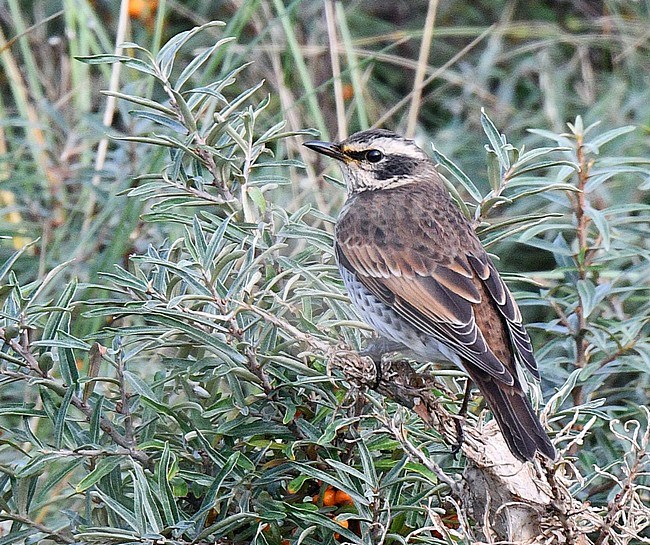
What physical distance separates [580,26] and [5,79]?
395 cm

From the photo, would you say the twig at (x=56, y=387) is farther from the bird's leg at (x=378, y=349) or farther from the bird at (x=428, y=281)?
the bird at (x=428, y=281)

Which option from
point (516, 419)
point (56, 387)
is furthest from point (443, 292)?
point (56, 387)

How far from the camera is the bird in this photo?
10.5 ft

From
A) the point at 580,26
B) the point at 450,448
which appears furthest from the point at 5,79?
the point at 450,448

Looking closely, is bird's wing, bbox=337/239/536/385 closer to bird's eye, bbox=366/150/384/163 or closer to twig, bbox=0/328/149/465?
bird's eye, bbox=366/150/384/163

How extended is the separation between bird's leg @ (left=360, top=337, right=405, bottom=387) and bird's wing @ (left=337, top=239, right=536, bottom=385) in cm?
14

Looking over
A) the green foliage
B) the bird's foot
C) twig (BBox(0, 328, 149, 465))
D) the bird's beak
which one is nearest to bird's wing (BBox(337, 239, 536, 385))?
the green foliage

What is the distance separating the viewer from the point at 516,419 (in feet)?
9.27

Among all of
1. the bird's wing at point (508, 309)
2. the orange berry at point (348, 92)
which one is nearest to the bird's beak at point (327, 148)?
the bird's wing at point (508, 309)

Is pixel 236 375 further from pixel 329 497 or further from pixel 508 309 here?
pixel 508 309

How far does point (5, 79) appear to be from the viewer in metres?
7.08

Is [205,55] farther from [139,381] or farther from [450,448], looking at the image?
[450,448]

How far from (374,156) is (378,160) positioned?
0.03 m

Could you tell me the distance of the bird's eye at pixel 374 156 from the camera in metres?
4.20
